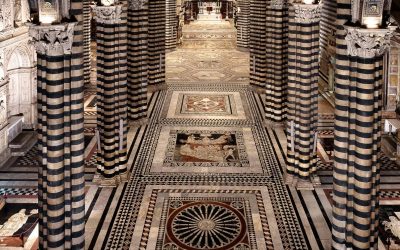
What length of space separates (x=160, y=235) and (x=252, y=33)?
44.3 ft

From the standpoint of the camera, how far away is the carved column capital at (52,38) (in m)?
Answer: 7.14

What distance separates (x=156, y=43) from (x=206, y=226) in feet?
38.6

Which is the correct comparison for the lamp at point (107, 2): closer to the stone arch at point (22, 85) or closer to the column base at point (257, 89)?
the stone arch at point (22, 85)

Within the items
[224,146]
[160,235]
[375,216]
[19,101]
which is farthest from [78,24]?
[19,101]

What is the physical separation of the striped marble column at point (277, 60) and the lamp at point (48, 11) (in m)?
9.51

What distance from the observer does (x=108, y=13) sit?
11.7m

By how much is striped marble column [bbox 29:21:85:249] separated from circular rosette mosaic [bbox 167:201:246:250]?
2351mm

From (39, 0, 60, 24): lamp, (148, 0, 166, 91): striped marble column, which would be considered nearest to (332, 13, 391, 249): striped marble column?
(39, 0, 60, 24): lamp

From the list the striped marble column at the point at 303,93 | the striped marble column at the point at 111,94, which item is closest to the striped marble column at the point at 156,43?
the striped marble column at the point at 111,94

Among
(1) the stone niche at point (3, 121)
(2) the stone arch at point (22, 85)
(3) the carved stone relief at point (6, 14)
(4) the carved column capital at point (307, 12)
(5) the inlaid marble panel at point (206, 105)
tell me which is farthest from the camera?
(5) the inlaid marble panel at point (206, 105)

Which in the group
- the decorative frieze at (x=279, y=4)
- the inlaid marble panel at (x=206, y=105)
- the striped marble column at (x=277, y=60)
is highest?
the decorative frieze at (x=279, y=4)

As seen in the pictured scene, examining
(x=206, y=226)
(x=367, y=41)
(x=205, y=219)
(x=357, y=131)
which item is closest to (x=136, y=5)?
(x=205, y=219)

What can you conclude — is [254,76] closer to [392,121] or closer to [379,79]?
[392,121]

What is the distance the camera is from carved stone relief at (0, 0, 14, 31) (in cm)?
1421
